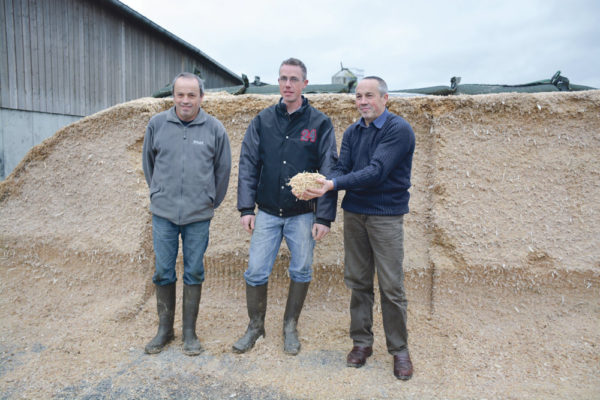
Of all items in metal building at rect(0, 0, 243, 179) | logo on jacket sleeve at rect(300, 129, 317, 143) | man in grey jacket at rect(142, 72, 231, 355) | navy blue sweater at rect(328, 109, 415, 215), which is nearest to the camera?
navy blue sweater at rect(328, 109, 415, 215)

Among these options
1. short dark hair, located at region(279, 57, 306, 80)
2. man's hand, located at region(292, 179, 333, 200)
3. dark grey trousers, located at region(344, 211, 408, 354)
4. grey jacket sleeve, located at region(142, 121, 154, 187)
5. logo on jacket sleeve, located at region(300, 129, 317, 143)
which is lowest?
dark grey trousers, located at region(344, 211, 408, 354)

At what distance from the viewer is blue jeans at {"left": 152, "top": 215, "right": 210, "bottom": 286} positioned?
2.66 meters

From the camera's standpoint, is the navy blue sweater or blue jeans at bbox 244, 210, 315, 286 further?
blue jeans at bbox 244, 210, 315, 286

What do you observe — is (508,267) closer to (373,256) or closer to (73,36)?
(373,256)

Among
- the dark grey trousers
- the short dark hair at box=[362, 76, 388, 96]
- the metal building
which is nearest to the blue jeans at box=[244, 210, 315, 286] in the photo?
the dark grey trousers

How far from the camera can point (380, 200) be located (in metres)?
2.46

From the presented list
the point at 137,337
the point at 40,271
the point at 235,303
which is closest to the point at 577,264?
the point at 235,303

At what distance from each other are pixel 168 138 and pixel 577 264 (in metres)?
3.38

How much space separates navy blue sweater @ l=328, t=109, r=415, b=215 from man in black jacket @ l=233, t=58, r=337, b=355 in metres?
0.21

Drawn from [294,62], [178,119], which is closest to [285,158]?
[294,62]

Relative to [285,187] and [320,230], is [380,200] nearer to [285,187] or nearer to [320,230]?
[320,230]

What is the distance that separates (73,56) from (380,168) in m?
7.20

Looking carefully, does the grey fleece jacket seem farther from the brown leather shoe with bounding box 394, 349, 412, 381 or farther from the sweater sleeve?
the brown leather shoe with bounding box 394, 349, 412, 381

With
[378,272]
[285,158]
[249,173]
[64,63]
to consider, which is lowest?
[378,272]
